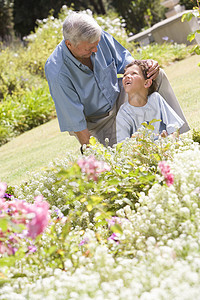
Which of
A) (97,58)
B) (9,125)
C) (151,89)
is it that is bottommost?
(9,125)

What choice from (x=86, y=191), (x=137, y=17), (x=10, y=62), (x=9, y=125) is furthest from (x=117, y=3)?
(x=86, y=191)

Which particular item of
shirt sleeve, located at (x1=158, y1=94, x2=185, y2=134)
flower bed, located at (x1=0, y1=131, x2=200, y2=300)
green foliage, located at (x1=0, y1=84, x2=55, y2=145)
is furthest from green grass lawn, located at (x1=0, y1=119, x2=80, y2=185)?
flower bed, located at (x1=0, y1=131, x2=200, y2=300)

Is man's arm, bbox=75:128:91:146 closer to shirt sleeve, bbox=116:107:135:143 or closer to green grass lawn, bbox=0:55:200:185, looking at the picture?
shirt sleeve, bbox=116:107:135:143

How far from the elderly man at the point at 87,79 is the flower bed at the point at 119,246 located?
1248 mm

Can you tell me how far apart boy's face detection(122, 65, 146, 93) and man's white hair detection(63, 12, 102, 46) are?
16.2 inches

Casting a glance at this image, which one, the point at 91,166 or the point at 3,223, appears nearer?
the point at 3,223

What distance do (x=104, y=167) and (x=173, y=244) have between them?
0.54 m

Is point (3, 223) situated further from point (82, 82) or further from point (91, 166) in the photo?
point (82, 82)

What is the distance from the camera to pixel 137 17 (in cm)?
2216

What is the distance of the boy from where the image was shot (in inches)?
147

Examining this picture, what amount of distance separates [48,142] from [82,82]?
12.5 ft

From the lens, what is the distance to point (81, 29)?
3.65 metres

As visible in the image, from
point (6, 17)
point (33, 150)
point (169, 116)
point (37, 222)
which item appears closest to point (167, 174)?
point (37, 222)

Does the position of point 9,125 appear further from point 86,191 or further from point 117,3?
point 117,3
